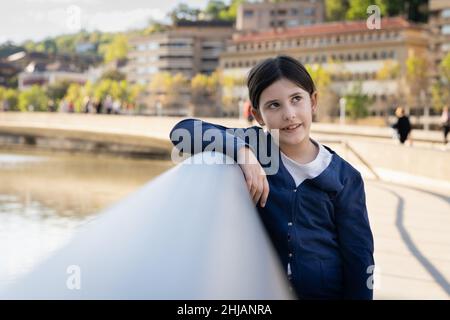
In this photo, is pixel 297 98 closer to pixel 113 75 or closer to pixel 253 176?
pixel 253 176

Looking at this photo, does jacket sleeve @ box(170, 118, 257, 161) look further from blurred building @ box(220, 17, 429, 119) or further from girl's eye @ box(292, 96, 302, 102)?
blurred building @ box(220, 17, 429, 119)

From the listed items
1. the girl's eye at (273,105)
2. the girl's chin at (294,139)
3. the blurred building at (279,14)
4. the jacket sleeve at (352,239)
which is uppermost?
the blurred building at (279,14)

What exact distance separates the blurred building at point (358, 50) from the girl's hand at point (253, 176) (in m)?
80.0

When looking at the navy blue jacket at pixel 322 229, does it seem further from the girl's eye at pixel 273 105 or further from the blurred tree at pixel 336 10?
the blurred tree at pixel 336 10

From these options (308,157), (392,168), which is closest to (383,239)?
(308,157)

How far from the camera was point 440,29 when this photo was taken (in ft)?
286

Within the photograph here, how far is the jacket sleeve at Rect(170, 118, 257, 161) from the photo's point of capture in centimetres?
224

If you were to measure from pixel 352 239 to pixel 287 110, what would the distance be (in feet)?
1.22

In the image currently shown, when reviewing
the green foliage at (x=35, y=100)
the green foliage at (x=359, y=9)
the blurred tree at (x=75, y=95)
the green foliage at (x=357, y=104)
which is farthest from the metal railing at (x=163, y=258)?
the green foliage at (x=35, y=100)

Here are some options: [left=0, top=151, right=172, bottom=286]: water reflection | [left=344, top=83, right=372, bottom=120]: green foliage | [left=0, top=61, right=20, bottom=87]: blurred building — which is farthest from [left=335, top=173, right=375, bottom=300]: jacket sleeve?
[left=0, top=61, right=20, bottom=87]: blurred building

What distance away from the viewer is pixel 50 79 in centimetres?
Result: 15700

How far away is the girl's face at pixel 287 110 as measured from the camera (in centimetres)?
240

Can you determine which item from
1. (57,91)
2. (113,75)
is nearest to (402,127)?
(57,91)

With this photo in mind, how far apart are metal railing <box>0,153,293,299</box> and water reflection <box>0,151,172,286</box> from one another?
342 inches
